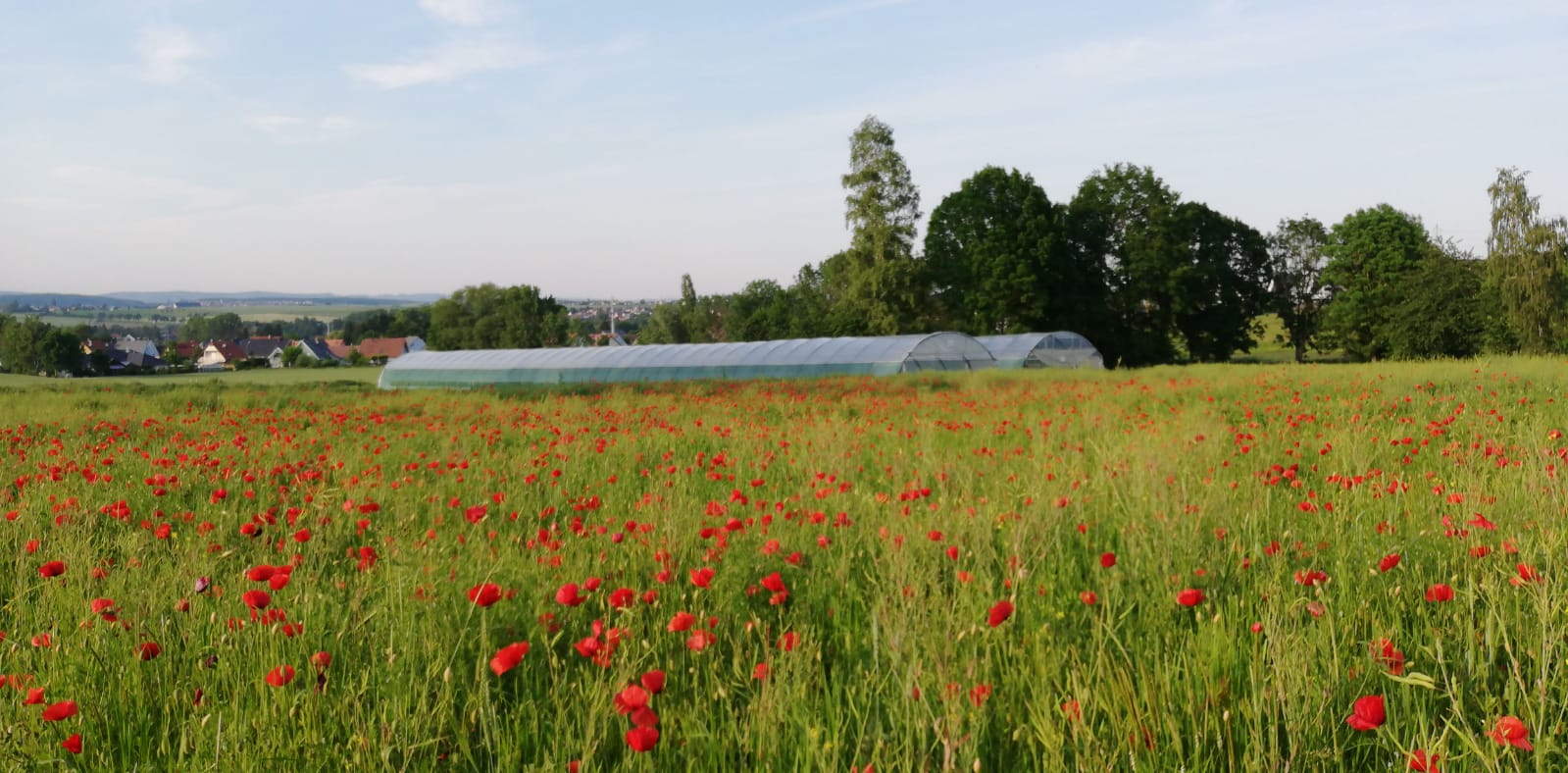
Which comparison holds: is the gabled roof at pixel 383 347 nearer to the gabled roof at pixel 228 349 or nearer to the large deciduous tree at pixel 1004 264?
the gabled roof at pixel 228 349

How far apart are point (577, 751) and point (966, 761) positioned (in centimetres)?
100

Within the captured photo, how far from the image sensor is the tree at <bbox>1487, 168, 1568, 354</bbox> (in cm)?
3850

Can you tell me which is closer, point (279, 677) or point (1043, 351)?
point (279, 677)

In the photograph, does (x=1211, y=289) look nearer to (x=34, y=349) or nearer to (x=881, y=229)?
(x=881, y=229)

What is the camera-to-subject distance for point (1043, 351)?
33.4m

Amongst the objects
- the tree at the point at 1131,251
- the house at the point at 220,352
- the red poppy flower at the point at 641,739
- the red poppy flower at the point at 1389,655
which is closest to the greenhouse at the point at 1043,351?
the tree at the point at 1131,251

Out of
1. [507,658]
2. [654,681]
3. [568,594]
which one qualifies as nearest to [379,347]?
[568,594]

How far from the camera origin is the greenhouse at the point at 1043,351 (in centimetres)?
3275

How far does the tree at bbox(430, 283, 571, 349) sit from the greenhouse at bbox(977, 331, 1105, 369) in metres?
55.4

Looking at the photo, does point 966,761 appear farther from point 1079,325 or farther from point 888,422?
point 1079,325

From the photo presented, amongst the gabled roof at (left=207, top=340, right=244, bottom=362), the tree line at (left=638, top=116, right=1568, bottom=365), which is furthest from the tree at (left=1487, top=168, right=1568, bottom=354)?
the gabled roof at (left=207, top=340, right=244, bottom=362)

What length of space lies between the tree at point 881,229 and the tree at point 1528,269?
25316 millimetres

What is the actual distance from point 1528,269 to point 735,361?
3452 centimetres

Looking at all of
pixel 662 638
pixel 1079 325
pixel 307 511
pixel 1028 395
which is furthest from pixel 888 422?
pixel 1079 325
